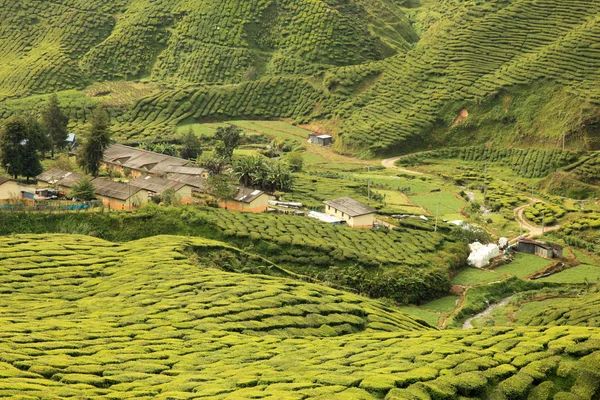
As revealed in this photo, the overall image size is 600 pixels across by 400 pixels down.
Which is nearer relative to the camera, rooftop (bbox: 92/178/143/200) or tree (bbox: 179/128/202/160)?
rooftop (bbox: 92/178/143/200)

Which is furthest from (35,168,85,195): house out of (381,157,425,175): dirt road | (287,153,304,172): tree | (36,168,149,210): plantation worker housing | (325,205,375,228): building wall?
(381,157,425,175): dirt road

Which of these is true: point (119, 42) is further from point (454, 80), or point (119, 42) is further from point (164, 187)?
point (164, 187)

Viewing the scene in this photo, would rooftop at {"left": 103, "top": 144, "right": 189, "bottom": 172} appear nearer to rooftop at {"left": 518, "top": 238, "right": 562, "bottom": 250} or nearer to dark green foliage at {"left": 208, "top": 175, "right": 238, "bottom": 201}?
dark green foliage at {"left": 208, "top": 175, "right": 238, "bottom": 201}

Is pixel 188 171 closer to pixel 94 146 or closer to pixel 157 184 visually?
pixel 157 184

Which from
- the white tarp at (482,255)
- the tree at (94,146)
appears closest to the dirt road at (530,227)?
the white tarp at (482,255)

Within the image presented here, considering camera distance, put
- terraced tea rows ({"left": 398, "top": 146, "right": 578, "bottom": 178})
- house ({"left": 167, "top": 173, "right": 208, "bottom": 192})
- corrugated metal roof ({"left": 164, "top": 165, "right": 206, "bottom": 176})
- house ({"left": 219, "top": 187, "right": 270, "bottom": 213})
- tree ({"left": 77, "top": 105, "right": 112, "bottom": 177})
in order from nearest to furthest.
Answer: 1. house ({"left": 219, "top": 187, "right": 270, "bottom": 213})
2. house ({"left": 167, "top": 173, "right": 208, "bottom": 192})
3. tree ({"left": 77, "top": 105, "right": 112, "bottom": 177})
4. corrugated metal roof ({"left": 164, "top": 165, "right": 206, "bottom": 176})
5. terraced tea rows ({"left": 398, "top": 146, "right": 578, "bottom": 178})
